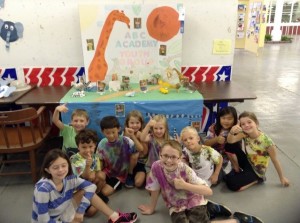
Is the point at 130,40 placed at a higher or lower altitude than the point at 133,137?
higher

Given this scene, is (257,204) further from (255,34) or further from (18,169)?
(255,34)

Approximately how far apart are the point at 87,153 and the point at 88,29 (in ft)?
5.17

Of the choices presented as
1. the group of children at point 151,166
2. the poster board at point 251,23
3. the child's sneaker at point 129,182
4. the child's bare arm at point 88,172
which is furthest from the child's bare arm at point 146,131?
the poster board at point 251,23

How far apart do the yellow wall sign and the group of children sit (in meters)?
1.08

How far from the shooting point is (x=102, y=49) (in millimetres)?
3252

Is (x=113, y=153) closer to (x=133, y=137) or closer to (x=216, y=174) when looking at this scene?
(x=133, y=137)

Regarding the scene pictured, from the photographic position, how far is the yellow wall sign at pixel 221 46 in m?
3.46

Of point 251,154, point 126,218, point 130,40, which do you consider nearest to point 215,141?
point 251,154

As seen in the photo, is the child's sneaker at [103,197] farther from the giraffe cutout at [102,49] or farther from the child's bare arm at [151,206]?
the giraffe cutout at [102,49]

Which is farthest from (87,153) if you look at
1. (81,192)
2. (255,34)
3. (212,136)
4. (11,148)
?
(255,34)

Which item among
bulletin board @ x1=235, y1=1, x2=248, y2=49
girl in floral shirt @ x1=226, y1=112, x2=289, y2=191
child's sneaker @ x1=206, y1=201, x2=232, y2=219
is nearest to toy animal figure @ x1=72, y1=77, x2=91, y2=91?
girl in floral shirt @ x1=226, y1=112, x2=289, y2=191

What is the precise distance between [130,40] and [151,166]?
152 cm

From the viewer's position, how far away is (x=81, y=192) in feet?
6.72

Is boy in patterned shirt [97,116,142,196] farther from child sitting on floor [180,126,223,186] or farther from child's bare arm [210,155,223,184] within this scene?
child's bare arm [210,155,223,184]
